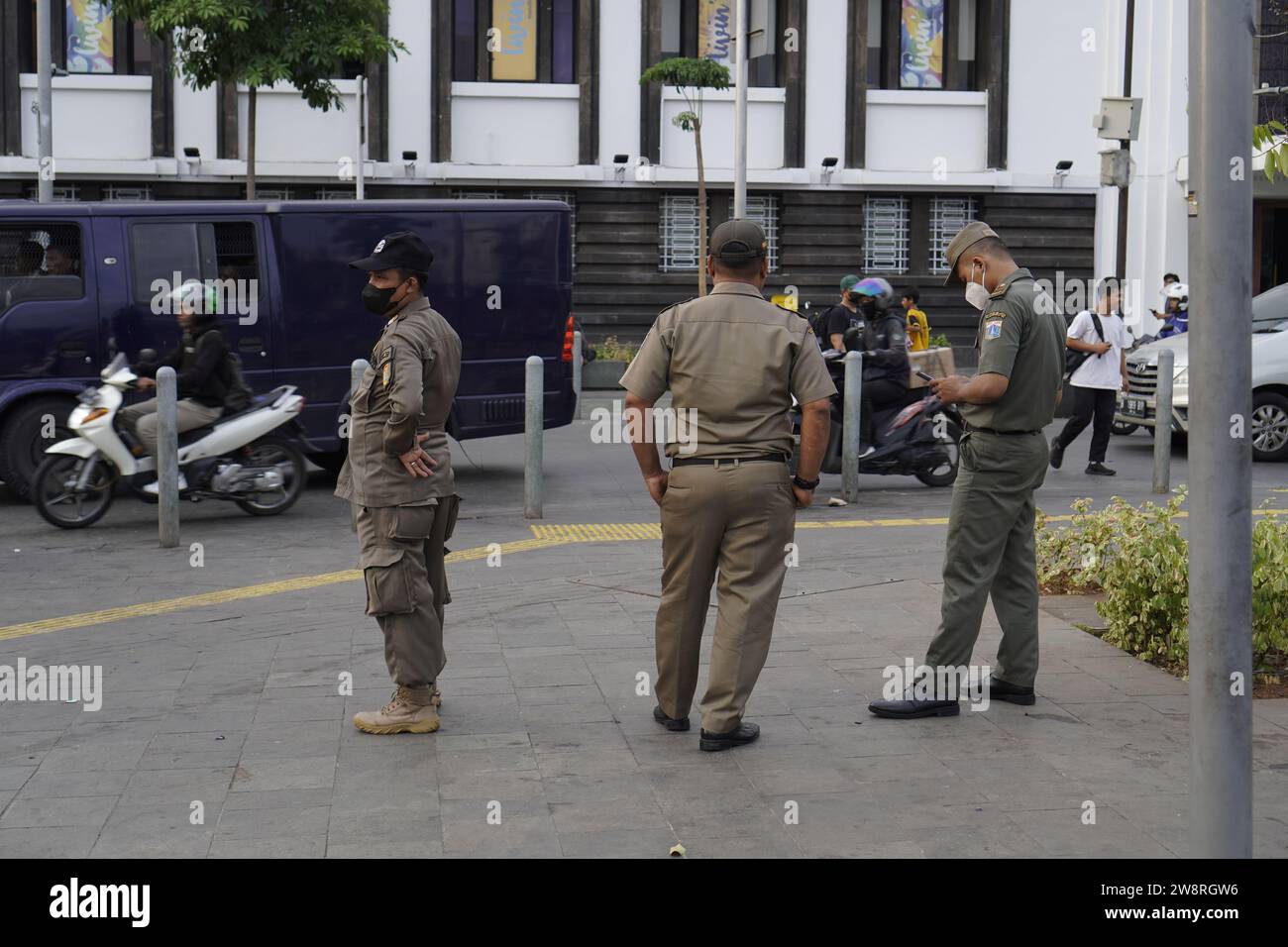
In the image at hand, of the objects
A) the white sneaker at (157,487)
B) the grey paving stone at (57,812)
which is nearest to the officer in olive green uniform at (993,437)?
the grey paving stone at (57,812)

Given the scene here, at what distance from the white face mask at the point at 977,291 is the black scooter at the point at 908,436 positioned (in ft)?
20.0

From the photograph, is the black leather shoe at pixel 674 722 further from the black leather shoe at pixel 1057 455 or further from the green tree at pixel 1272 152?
the black leather shoe at pixel 1057 455

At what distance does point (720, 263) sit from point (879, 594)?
334cm

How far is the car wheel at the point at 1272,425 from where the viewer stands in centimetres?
1470

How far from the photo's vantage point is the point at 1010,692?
618 centimetres

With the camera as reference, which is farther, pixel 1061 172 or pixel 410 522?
pixel 1061 172

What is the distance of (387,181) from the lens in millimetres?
26594

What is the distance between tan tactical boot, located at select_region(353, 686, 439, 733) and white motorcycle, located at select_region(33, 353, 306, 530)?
5.79 meters

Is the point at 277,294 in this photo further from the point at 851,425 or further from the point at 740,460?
the point at 740,460

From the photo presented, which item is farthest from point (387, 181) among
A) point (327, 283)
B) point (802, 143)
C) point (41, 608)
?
point (41, 608)

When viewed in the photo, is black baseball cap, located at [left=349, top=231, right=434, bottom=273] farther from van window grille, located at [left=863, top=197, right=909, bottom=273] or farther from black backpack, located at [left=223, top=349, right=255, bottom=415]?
van window grille, located at [left=863, top=197, right=909, bottom=273]

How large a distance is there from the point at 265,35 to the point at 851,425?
12263 mm

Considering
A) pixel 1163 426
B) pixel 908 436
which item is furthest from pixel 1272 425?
pixel 908 436
